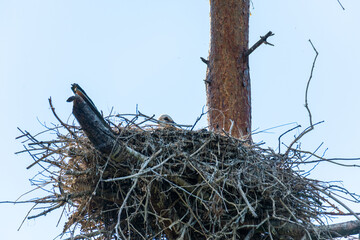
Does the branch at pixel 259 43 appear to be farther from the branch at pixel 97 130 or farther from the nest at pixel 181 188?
the branch at pixel 97 130

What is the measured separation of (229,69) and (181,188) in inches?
112

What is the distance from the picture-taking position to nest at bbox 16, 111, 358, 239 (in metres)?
4.84

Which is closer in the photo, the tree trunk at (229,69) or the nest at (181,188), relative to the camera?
the nest at (181,188)

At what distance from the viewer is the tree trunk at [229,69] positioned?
700 cm

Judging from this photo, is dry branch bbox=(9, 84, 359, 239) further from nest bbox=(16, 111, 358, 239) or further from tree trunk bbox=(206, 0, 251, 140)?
tree trunk bbox=(206, 0, 251, 140)

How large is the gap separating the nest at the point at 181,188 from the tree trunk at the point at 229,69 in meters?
1.58

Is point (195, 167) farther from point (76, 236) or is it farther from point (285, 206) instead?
point (76, 236)

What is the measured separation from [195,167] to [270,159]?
2.97ft

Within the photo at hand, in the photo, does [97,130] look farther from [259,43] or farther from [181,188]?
[259,43]

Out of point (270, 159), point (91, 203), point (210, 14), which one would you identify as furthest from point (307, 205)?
point (210, 14)

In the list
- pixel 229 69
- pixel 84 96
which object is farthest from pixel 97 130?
pixel 229 69

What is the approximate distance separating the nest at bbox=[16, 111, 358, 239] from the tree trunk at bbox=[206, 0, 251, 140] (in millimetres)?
1584

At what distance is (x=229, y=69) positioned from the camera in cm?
728

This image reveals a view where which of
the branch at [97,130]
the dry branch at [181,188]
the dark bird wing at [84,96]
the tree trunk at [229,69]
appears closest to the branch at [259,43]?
the tree trunk at [229,69]
